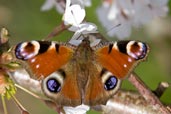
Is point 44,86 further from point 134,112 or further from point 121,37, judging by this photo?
point 121,37

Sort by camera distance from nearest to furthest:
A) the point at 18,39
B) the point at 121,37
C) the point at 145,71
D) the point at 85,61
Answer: the point at 85,61, the point at 121,37, the point at 145,71, the point at 18,39

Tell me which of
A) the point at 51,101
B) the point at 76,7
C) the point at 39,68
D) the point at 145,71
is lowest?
the point at 145,71

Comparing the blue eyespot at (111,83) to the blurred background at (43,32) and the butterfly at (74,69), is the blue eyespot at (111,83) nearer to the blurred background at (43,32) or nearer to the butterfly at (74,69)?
the butterfly at (74,69)

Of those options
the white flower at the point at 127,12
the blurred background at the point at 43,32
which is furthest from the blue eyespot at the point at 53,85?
the blurred background at the point at 43,32

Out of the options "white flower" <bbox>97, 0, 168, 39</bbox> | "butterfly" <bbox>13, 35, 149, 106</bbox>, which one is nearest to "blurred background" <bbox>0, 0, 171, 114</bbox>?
"white flower" <bbox>97, 0, 168, 39</bbox>

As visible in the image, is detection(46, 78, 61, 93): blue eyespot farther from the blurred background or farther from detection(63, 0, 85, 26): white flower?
the blurred background

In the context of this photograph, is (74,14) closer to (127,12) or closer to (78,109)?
(78,109)

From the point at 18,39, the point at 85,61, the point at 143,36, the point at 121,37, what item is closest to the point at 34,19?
the point at 18,39
